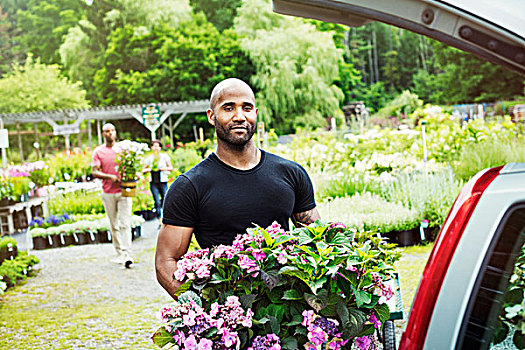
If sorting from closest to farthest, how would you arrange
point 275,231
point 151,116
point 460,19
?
point 460,19
point 275,231
point 151,116

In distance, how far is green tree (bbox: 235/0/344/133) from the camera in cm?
3941

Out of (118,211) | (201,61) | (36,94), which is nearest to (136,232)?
(118,211)

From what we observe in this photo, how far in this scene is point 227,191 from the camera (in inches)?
118

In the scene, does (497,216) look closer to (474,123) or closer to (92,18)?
(474,123)

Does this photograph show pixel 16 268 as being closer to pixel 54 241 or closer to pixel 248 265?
pixel 54 241

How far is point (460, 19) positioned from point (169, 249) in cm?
162

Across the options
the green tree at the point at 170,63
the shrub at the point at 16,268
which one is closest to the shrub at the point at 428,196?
the shrub at the point at 16,268

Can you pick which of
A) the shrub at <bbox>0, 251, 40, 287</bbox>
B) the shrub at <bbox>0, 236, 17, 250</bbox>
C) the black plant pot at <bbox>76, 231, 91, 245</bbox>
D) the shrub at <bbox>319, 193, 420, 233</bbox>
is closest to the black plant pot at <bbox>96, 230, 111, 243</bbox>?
the black plant pot at <bbox>76, 231, 91, 245</bbox>

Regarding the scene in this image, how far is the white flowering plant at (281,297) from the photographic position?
222cm

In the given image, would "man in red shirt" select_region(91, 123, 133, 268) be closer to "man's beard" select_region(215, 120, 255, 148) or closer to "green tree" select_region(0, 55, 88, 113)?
"man's beard" select_region(215, 120, 255, 148)

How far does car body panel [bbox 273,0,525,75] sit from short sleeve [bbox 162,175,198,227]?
1081 millimetres

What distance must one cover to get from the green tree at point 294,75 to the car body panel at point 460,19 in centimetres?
3692

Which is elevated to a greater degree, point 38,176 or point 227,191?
point 227,191

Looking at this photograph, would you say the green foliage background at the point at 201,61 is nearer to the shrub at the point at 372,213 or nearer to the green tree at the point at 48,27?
the green tree at the point at 48,27
